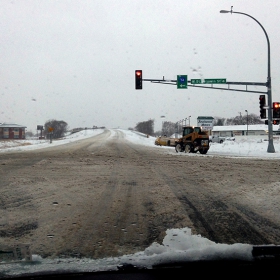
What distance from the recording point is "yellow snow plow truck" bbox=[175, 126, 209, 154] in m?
26.7

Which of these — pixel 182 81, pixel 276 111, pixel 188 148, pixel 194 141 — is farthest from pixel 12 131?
pixel 276 111

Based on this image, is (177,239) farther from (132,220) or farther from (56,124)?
(56,124)

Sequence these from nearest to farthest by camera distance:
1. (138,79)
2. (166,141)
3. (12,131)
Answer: (138,79), (166,141), (12,131)

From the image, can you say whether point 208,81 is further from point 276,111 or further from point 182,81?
point 276,111

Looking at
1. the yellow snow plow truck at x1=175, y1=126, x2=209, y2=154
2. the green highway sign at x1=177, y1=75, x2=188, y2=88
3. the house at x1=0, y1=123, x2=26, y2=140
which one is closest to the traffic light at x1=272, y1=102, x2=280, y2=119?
the yellow snow plow truck at x1=175, y1=126, x2=209, y2=154

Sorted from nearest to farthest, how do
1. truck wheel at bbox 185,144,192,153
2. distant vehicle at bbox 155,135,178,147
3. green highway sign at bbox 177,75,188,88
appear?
truck wheel at bbox 185,144,192,153 < green highway sign at bbox 177,75,188,88 < distant vehicle at bbox 155,135,178,147

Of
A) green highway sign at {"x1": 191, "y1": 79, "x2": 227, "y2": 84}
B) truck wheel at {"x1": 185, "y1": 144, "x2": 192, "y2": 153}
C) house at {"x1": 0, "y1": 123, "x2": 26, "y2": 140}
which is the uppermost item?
green highway sign at {"x1": 191, "y1": 79, "x2": 227, "y2": 84}

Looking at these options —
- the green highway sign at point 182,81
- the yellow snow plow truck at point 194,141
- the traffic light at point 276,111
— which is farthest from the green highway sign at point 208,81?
the traffic light at point 276,111

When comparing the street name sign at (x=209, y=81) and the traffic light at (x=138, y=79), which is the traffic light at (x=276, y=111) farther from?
the traffic light at (x=138, y=79)

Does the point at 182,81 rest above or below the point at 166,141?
above

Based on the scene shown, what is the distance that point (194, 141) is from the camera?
2716 centimetres

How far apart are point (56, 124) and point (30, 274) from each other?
99541 mm

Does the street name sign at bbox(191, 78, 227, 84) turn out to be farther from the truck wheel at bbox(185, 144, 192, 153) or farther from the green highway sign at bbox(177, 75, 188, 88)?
the truck wheel at bbox(185, 144, 192, 153)

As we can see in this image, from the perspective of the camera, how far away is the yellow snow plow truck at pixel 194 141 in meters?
26.7
